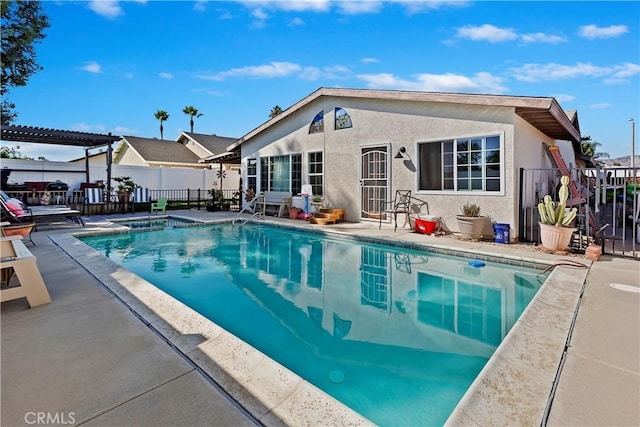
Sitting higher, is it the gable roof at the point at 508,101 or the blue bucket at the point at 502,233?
the gable roof at the point at 508,101

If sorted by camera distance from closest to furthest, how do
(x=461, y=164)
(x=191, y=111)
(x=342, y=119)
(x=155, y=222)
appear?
(x=461, y=164)
(x=342, y=119)
(x=155, y=222)
(x=191, y=111)

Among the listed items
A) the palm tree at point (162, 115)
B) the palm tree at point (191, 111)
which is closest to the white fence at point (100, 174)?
the palm tree at point (191, 111)

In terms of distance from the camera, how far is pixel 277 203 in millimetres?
14453

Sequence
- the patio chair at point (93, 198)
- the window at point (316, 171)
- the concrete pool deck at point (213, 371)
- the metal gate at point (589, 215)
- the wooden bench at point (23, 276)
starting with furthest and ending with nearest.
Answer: the patio chair at point (93, 198) → the window at point (316, 171) → the metal gate at point (589, 215) → the wooden bench at point (23, 276) → the concrete pool deck at point (213, 371)

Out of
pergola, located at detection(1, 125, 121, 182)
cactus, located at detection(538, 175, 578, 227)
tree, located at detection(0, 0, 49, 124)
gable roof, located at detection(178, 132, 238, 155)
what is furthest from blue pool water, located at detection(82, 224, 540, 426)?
gable roof, located at detection(178, 132, 238, 155)

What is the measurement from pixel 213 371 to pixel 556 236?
7354 mm

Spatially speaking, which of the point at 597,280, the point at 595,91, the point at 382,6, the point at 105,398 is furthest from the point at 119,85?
the point at 595,91

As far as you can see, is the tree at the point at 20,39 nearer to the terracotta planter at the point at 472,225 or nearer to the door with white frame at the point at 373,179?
the door with white frame at the point at 373,179

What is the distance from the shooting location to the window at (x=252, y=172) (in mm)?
16078

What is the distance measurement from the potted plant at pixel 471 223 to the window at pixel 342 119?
17.6ft

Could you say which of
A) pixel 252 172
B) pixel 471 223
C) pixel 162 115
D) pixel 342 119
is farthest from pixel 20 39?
pixel 162 115

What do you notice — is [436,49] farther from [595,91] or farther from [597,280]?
[597,280]

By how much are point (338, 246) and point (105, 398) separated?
700 centimetres

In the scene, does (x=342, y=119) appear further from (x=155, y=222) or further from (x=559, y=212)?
(x=155, y=222)
